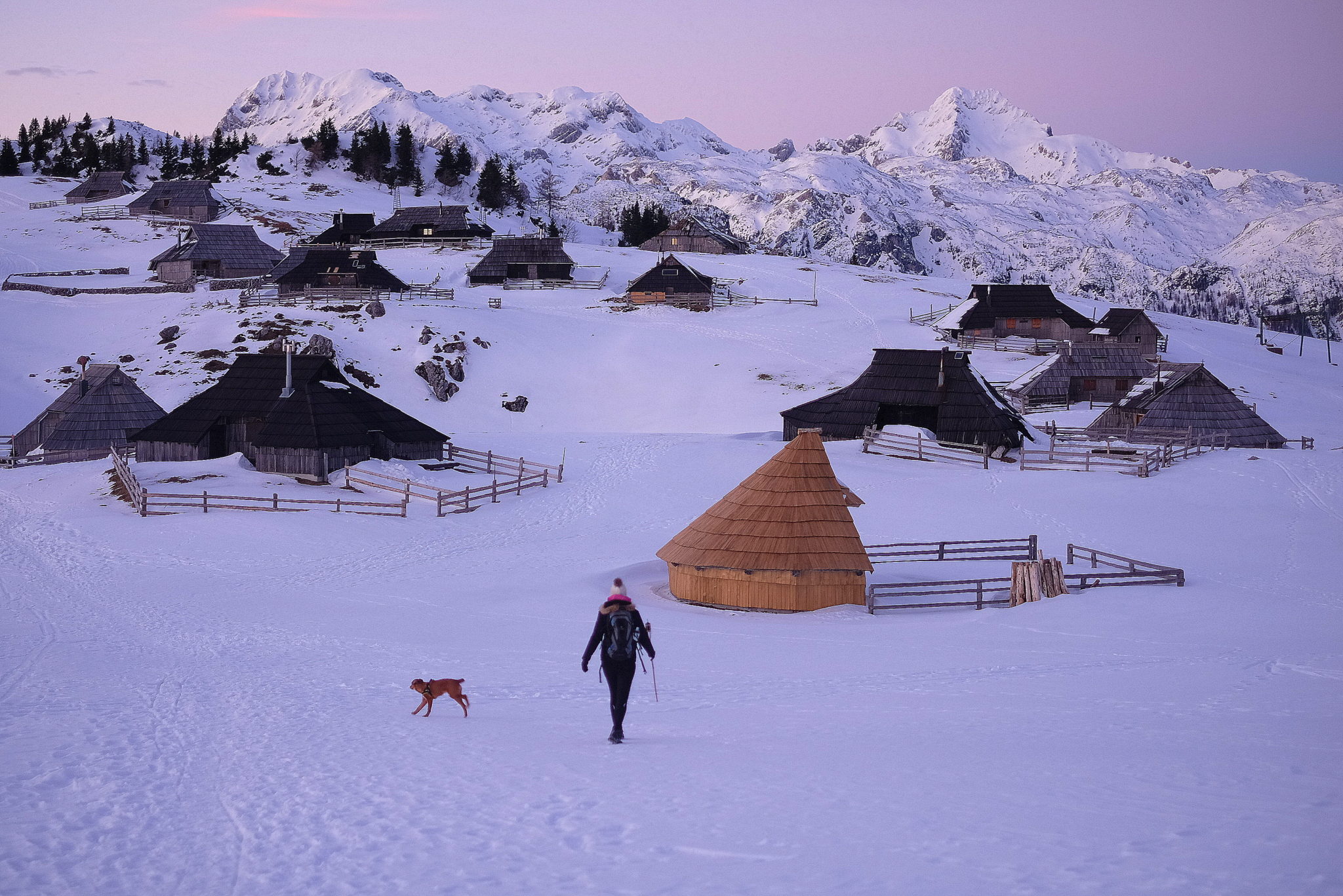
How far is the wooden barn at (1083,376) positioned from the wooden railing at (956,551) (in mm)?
28028

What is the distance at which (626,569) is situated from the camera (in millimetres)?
25484

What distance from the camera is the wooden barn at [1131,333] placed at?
212 ft

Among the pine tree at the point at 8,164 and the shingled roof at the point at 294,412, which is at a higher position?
the pine tree at the point at 8,164

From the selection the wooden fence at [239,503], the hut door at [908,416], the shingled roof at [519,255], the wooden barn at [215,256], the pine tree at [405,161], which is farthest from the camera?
the pine tree at [405,161]

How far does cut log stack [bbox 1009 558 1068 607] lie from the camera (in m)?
21.4

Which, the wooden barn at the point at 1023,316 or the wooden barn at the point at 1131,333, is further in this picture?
the wooden barn at the point at 1131,333

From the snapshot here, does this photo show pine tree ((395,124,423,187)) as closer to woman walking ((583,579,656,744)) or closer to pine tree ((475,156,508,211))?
pine tree ((475,156,508,211))

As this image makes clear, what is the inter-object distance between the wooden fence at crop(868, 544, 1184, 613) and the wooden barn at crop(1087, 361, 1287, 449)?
69.8ft

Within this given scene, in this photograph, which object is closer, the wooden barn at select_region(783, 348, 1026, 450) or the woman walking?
the woman walking

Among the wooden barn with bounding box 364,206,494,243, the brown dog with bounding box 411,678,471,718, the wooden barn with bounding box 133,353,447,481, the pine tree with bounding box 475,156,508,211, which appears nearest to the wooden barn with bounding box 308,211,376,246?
the wooden barn with bounding box 364,206,494,243

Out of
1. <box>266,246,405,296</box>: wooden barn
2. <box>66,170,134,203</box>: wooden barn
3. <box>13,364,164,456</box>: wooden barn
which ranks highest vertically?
<box>66,170,134,203</box>: wooden barn

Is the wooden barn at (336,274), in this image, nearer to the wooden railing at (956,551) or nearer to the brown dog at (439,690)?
the wooden railing at (956,551)

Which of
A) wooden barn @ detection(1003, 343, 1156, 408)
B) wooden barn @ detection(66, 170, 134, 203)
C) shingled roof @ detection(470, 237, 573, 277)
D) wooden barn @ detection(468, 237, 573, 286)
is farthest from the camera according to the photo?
wooden barn @ detection(66, 170, 134, 203)

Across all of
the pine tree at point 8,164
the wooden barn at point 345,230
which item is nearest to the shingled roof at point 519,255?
the wooden barn at point 345,230
